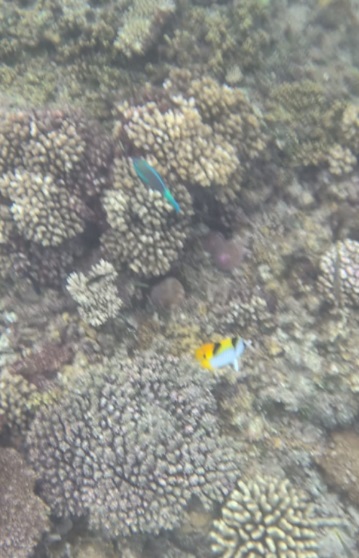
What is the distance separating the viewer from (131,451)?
3971 millimetres

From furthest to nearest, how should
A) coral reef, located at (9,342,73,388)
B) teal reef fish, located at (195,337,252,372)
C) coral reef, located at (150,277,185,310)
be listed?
coral reef, located at (150,277,185,310) < coral reef, located at (9,342,73,388) < teal reef fish, located at (195,337,252,372)

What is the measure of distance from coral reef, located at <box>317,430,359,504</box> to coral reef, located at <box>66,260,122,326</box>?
91.5 inches

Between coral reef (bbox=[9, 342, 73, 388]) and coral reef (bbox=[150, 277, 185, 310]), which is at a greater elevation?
coral reef (bbox=[150, 277, 185, 310])

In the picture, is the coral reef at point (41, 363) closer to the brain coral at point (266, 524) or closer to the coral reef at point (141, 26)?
the brain coral at point (266, 524)

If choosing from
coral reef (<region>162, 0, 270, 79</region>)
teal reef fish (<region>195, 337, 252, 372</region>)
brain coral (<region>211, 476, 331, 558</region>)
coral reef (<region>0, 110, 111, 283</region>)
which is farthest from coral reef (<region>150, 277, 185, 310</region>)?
coral reef (<region>162, 0, 270, 79</region>)

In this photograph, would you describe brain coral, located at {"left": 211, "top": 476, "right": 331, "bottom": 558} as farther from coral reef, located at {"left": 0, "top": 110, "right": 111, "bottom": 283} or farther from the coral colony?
coral reef, located at {"left": 0, "top": 110, "right": 111, "bottom": 283}

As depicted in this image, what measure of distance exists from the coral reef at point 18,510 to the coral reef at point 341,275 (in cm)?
317

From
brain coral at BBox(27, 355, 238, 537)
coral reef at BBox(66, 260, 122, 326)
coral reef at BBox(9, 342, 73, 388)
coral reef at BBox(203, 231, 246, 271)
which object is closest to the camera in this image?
brain coral at BBox(27, 355, 238, 537)

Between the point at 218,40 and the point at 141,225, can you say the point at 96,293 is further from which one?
the point at 218,40

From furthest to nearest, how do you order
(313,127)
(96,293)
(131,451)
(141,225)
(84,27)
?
(84,27) → (313,127) → (141,225) → (96,293) → (131,451)

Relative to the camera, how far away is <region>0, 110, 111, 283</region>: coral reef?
178 inches

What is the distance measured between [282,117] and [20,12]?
11.5 feet

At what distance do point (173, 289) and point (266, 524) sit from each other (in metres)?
2.21

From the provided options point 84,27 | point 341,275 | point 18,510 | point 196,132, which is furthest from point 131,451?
point 84,27
